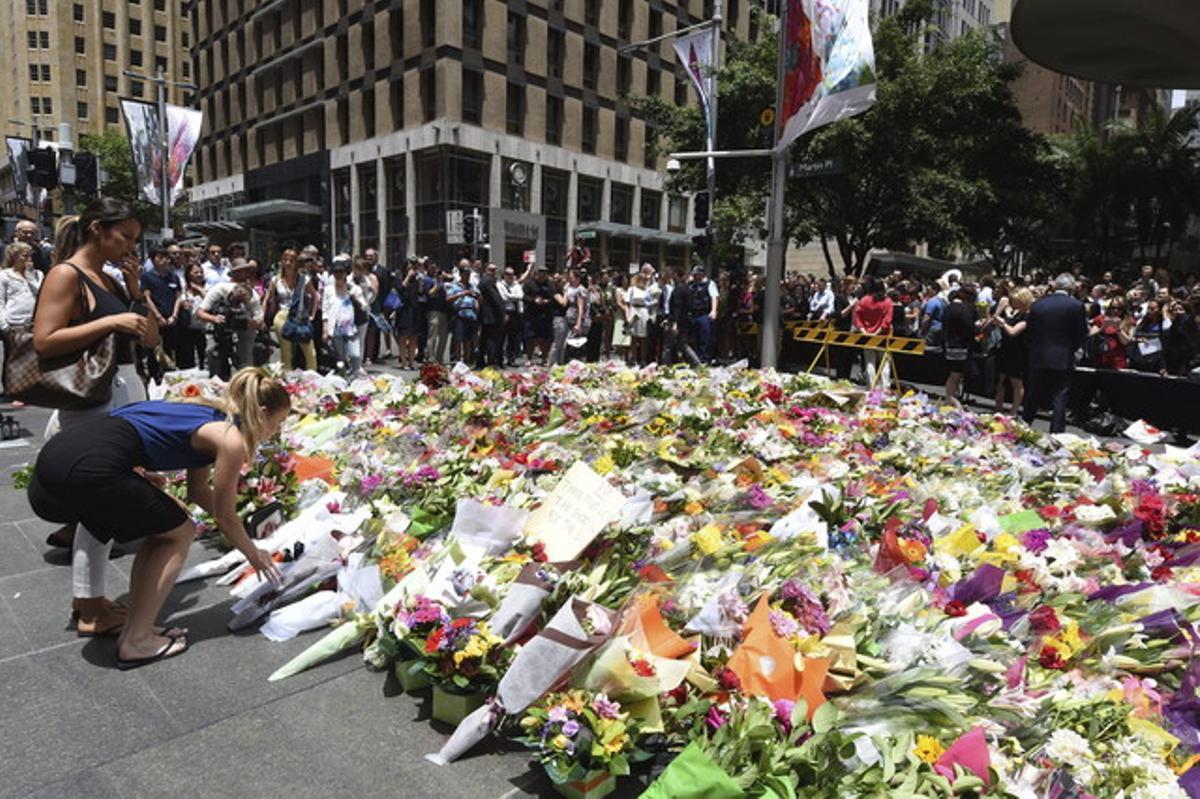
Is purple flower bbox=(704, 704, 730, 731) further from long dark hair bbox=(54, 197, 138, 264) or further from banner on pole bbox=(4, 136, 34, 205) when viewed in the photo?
banner on pole bbox=(4, 136, 34, 205)

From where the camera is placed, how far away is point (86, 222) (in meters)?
3.98

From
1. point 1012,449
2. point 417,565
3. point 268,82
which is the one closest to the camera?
point 417,565

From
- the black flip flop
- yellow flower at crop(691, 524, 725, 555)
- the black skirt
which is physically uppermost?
the black skirt

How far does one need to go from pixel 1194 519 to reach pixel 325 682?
4.37 meters

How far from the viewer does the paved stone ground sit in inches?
105

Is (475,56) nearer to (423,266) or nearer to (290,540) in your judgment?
(423,266)

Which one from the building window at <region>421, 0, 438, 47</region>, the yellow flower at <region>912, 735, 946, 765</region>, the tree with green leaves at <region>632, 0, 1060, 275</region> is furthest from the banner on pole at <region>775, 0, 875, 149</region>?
the building window at <region>421, 0, 438, 47</region>

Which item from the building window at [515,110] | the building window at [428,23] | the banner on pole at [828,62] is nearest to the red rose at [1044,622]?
the banner on pole at [828,62]

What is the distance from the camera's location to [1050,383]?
9.21 metres

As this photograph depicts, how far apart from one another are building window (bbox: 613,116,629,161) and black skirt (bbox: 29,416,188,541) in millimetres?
40697

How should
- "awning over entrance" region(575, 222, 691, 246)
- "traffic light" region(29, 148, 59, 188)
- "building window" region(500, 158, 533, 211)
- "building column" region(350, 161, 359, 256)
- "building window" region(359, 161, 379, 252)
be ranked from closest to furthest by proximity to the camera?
"traffic light" region(29, 148, 59, 188), "building window" region(500, 158, 533, 211), "building window" region(359, 161, 379, 252), "building column" region(350, 161, 359, 256), "awning over entrance" region(575, 222, 691, 246)

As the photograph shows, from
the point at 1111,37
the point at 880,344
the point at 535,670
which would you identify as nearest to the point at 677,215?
the point at 880,344

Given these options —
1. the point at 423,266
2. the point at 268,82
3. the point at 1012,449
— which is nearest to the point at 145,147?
the point at 423,266

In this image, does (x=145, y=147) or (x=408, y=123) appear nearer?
(x=145, y=147)
